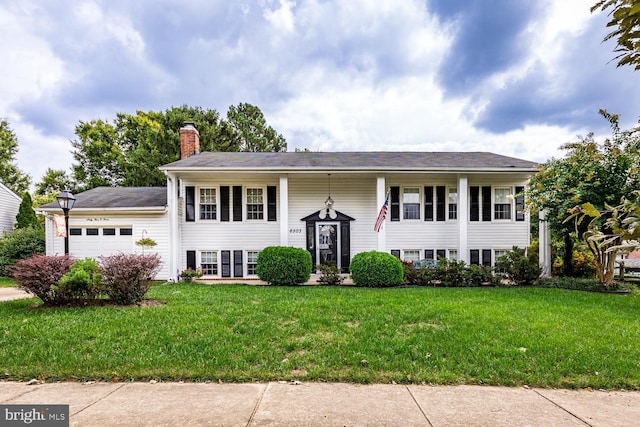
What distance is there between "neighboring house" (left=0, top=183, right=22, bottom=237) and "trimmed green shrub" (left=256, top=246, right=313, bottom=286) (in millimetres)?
15539

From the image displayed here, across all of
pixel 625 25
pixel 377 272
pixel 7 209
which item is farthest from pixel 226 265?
pixel 7 209

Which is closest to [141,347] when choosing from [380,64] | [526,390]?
[526,390]

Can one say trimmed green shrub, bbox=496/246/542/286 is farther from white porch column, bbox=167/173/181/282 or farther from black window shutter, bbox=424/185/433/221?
white porch column, bbox=167/173/181/282

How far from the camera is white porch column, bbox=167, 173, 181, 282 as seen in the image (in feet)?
39.8

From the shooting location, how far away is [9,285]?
1149 centimetres

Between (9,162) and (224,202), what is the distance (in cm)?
2858

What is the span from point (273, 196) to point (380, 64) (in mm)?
7549

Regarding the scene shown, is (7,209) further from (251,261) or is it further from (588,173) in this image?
(588,173)

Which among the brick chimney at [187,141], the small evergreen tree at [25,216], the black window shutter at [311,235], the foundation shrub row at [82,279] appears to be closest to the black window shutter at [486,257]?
the black window shutter at [311,235]

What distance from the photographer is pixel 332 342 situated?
16.1 feet

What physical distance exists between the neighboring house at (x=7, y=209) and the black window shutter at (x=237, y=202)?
13166 mm

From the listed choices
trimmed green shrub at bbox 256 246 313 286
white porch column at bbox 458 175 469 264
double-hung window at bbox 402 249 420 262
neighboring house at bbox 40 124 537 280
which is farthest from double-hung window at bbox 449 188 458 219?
trimmed green shrub at bbox 256 246 313 286

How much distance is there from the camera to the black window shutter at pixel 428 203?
44.0 ft

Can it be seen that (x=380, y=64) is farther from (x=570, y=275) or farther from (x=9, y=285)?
(x=9, y=285)
